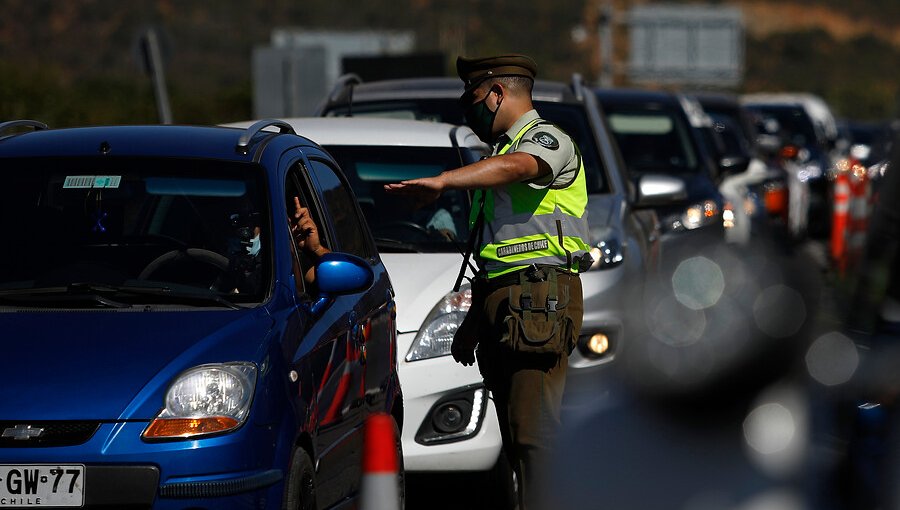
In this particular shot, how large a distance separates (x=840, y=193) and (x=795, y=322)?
32.6 feet

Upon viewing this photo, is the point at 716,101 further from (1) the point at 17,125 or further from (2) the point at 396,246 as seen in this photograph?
(1) the point at 17,125

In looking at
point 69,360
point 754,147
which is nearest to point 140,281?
point 69,360

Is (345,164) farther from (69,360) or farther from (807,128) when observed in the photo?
(807,128)

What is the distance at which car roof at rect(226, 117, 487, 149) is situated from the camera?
8.75 m

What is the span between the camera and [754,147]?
20.4 metres

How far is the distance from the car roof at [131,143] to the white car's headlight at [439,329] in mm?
1215

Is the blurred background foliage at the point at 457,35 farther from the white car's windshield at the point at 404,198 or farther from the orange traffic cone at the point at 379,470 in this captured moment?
the orange traffic cone at the point at 379,470

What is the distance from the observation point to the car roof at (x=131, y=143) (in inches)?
248

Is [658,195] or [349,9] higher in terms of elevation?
[349,9]

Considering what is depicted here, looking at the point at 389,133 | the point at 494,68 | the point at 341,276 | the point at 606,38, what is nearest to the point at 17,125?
the point at 341,276

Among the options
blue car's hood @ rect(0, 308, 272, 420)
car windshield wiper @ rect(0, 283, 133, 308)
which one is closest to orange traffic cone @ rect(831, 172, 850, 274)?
car windshield wiper @ rect(0, 283, 133, 308)

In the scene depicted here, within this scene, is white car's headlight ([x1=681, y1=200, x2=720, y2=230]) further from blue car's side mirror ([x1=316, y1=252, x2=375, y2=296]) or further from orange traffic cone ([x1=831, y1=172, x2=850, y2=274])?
orange traffic cone ([x1=831, y1=172, x2=850, y2=274])

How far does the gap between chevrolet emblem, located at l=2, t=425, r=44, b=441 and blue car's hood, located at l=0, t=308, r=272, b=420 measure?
0.03 meters

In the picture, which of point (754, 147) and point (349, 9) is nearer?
point (754, 147)
